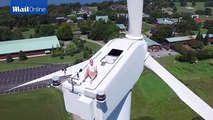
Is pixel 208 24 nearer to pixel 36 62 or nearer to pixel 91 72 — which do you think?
pixel 36 62

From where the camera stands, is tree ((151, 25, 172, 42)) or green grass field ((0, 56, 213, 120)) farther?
tree ((151, 25, 172, 42))

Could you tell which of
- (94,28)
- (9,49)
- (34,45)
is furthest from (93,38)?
(9,49)

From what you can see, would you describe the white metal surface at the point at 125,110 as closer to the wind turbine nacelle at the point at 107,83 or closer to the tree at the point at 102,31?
the wind turbine nacelle at the point at 107,83

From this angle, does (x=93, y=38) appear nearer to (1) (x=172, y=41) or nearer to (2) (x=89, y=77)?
(1) (x=172, y=41)

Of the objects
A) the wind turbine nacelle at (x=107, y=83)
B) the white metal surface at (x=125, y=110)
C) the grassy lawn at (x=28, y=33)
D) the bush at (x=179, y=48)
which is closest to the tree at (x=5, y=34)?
the grassy lawn at (x=28, y=33)

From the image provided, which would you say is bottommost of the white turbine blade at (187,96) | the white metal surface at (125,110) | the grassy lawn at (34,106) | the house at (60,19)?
the grassy lawn at (34,106)

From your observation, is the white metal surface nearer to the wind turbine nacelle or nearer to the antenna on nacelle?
the wind turbine nacelle

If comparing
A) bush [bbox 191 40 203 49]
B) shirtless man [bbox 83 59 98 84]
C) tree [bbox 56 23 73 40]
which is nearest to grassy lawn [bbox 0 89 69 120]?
shirtless man [bbox 83 59 98 84]

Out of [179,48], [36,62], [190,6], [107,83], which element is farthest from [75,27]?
[107,83]
